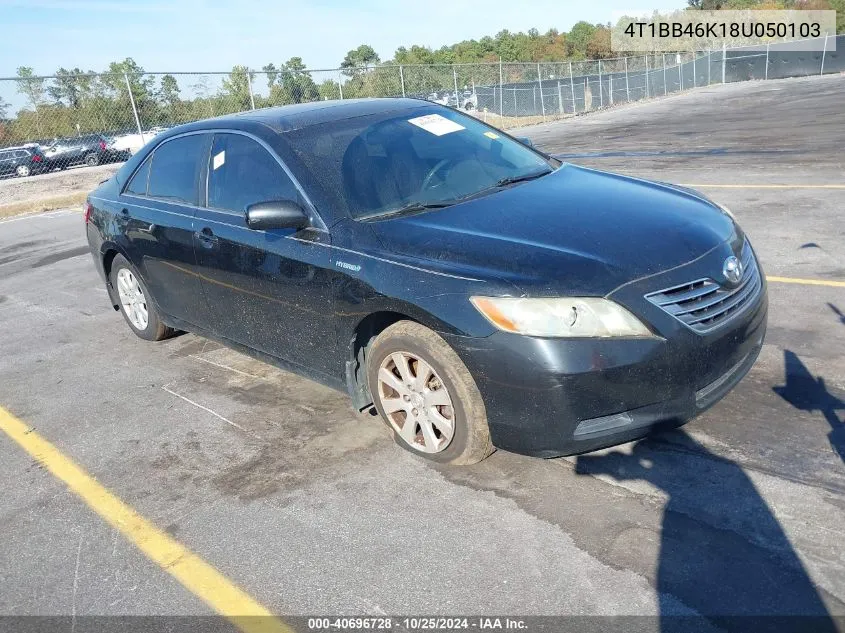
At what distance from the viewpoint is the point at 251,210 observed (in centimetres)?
367

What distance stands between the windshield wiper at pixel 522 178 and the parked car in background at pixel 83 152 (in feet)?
53.8

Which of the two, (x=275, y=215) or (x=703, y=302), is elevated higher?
(x=275, y=215)

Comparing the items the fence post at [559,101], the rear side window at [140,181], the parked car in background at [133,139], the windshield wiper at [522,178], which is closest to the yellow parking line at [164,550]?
the rear side window at [140,181]

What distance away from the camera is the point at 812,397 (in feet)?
12.2

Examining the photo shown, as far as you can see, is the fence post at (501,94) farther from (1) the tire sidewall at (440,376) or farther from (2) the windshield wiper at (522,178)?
(1) the tire sidewall at (440,376)

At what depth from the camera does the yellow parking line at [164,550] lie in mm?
2689

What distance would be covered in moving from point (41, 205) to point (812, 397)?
15.9m

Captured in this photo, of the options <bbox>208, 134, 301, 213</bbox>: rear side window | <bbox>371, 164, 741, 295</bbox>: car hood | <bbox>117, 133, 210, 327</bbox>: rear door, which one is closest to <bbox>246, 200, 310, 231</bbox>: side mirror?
<bbox>208, 134, 301, 213</bbox>: rear side window

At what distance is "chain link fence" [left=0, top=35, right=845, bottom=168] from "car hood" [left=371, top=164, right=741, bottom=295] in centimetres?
1617

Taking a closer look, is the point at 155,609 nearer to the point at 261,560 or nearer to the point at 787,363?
the point at 261,560

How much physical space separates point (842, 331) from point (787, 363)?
25.0 inches

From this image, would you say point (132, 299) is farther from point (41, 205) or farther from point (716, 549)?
point (41, 205)

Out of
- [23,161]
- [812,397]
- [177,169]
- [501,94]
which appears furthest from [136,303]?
[501,94]

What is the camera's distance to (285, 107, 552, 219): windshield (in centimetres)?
383
